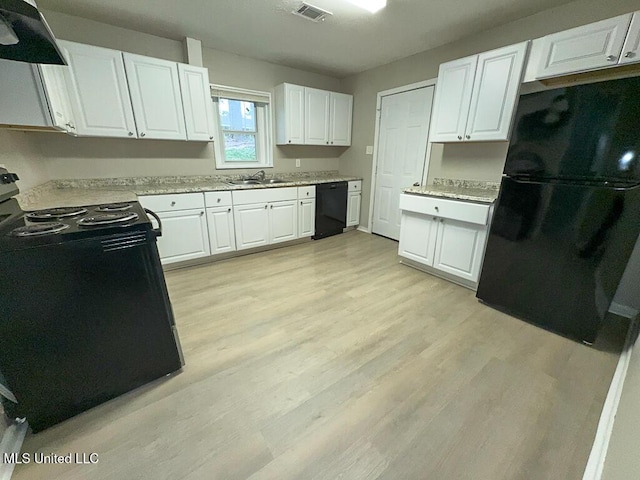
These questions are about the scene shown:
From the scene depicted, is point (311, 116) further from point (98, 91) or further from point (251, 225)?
point (98, 91)

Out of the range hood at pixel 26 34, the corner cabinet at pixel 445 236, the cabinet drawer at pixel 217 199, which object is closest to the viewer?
the range hood at pixel 26 34

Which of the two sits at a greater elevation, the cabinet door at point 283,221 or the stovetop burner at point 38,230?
the stovetop burner at point 38,230

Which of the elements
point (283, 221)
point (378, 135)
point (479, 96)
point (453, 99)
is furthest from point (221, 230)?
point (479, 96)

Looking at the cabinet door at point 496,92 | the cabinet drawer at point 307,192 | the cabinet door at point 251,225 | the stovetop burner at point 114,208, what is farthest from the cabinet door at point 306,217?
the stovetop burner at point 114,208

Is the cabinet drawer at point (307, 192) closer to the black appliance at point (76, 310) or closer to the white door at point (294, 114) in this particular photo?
the white door at point (294, 114)

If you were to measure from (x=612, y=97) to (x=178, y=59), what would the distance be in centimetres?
377

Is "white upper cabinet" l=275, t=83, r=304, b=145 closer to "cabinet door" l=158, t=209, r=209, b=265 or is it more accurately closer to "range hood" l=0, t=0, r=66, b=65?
"cabinet door" l=158, t=209, r=209, b=265

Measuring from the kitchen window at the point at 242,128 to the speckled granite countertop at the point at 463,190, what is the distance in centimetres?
219

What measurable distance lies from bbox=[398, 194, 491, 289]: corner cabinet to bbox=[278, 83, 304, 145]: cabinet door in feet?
6.00

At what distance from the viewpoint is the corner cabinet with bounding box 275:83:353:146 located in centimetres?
360

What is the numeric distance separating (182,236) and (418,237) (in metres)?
2.53

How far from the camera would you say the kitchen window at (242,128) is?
3.41 metres

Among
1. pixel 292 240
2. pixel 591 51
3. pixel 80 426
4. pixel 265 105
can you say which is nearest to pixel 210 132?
pixel 265 105

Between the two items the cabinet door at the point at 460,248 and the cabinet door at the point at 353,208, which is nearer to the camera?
the cabinet door at the point at 460,248
